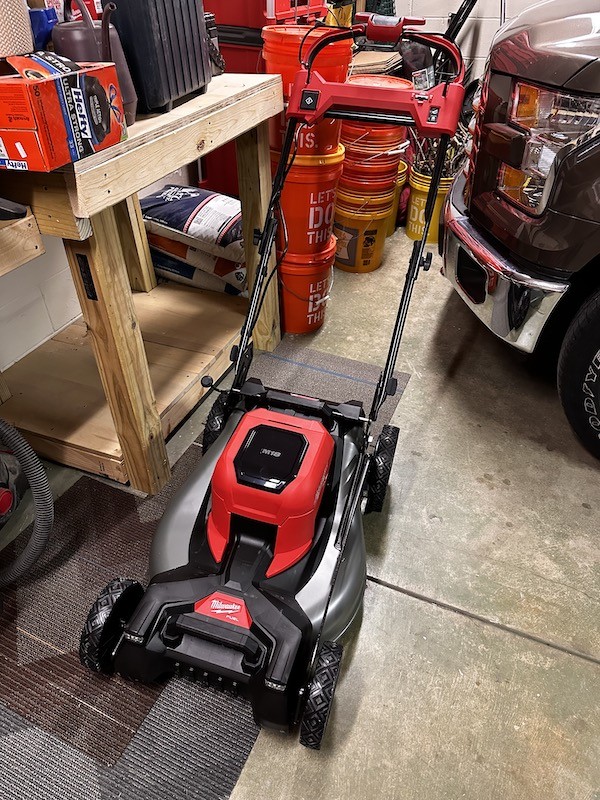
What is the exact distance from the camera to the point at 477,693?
4.58ft

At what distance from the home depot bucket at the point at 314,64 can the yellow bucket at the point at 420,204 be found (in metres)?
1.28

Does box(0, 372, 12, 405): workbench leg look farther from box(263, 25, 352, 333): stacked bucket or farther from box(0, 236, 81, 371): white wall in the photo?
box(263, 25, 352, 333): stacked bucket

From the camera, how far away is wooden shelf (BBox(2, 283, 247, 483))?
1.91 meters

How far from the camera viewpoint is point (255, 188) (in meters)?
2.17

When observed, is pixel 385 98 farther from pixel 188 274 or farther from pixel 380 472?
pixel 188 274

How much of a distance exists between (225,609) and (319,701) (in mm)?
275

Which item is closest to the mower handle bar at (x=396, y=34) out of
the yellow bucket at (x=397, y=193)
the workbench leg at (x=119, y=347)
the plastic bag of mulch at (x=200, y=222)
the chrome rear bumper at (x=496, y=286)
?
the chrome rear bumper at (x=496, y=286)

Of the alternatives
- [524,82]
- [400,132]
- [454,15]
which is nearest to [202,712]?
[524,82]

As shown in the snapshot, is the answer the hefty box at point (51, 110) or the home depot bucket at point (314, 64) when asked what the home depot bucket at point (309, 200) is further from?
the hefty box at point (51, 110)

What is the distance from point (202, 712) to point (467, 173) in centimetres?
197

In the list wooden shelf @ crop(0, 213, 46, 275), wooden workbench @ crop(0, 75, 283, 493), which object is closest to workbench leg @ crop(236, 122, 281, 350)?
wooden workbench @ crop(0, 75, 283, 493)

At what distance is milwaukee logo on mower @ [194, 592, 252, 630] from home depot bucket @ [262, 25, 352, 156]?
1.67 m

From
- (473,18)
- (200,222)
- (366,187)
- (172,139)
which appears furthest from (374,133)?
(473,18)

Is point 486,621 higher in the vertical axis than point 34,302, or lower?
lower
